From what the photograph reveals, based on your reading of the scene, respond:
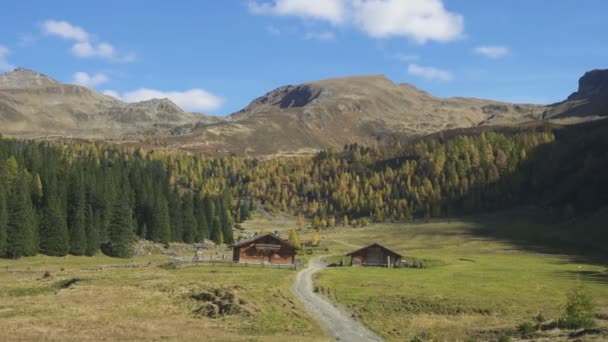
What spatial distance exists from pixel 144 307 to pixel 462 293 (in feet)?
113

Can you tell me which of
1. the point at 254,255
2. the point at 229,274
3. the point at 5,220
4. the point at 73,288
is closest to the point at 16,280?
the point at 73,288

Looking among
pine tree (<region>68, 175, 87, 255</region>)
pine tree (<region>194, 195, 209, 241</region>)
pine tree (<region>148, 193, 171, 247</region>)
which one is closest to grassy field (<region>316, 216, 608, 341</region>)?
pine tree (<region>68, 175, 87, 255</region>)

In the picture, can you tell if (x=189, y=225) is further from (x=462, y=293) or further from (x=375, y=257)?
(x=462, y=293)

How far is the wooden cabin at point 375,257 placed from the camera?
113062 millimetres

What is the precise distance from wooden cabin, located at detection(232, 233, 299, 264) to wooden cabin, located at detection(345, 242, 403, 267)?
41.5 ft

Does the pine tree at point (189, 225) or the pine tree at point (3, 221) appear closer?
the pine tree at point (3, 221)

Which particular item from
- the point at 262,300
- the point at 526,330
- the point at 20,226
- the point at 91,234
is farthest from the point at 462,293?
Answer: the point at 91,234

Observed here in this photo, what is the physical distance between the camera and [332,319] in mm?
52562

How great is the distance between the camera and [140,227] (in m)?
142

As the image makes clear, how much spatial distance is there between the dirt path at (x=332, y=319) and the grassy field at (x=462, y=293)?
1343 millimetres

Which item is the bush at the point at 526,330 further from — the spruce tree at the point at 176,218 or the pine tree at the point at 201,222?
the pine tree at the point at 201,222

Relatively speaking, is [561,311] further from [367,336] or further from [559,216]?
[559,216]

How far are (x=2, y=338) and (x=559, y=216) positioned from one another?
190502 millimetres

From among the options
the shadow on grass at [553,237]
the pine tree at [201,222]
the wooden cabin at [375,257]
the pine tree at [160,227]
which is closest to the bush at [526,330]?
the wooden cabin at [375,257]
